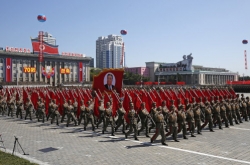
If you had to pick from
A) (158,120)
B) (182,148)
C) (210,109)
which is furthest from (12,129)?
(210,109)

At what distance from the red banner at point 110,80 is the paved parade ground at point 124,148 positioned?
515 cm

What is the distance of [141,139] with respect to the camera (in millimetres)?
11992

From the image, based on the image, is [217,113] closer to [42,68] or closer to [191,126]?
[191,126]

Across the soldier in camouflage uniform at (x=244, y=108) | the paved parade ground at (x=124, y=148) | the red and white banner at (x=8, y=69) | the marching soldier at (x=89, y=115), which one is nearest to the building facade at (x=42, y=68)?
the red and white banner at (x=8, y=69)

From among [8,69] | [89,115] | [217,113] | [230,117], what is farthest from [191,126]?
[8,69]

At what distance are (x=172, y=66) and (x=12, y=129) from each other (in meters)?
104

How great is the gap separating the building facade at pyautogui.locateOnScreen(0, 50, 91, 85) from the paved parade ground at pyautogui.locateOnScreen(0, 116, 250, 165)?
53523mm

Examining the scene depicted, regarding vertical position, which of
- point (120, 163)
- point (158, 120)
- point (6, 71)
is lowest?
point (120, 163)

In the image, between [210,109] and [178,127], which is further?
[210,109]

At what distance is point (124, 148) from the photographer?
1027 cm

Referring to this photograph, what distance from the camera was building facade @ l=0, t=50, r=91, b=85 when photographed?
70.8m

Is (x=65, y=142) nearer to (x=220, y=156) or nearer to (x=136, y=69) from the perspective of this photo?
(x=220, y=156)

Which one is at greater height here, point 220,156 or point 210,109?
point 210,109

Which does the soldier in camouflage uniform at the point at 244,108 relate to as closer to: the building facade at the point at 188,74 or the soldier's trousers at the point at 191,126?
the soldier's trousers at the point at 191,126
